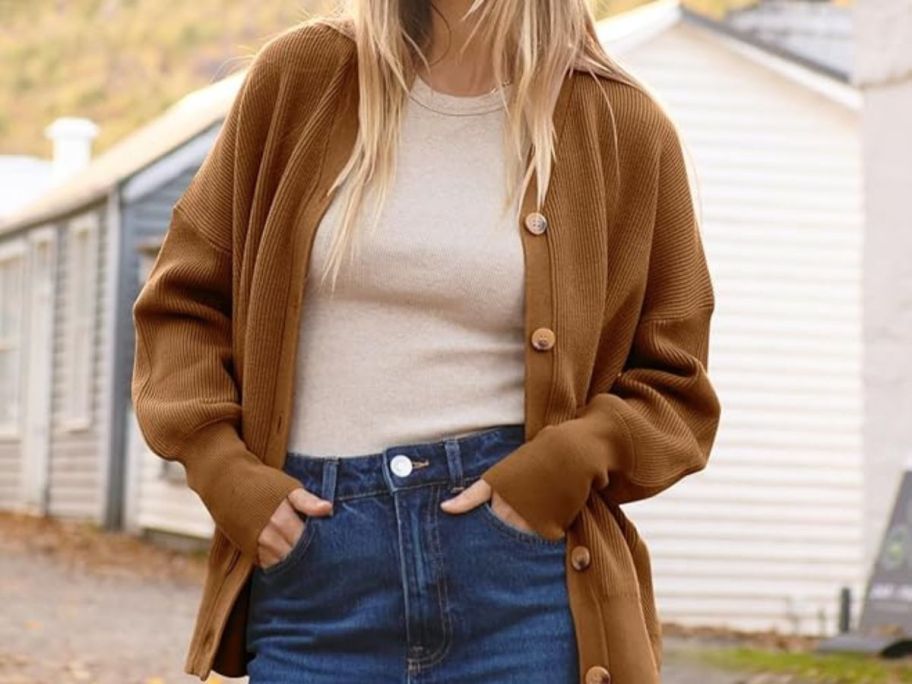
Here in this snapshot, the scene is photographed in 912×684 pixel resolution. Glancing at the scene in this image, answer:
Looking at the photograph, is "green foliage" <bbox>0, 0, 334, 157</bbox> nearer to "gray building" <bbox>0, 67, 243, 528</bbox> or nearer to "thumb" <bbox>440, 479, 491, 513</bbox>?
"gray building" <bbox>0, 67, 243, 528</bbox>

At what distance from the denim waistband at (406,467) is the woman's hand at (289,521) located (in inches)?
0.9

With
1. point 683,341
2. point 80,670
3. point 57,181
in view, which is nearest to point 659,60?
point 80,670

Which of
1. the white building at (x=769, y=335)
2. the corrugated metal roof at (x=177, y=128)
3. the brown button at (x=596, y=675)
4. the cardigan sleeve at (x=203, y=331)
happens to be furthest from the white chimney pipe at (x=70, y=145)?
the brown button at (x=596, y=675)

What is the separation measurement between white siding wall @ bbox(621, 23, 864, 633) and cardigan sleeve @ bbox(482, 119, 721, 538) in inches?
666

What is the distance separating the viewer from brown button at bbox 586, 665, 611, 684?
9.78 ft

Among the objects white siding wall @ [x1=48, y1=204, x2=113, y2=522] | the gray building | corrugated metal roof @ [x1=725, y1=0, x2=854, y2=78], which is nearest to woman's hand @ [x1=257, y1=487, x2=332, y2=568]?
the gray building

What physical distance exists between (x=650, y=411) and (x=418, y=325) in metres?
0.36

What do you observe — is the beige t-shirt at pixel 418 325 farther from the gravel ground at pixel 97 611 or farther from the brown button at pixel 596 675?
the gravel ground at pixel 97 611

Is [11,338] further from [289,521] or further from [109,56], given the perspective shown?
[109,56]

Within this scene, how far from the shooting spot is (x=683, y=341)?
3193 mm

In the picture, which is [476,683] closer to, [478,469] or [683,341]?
[478,469]

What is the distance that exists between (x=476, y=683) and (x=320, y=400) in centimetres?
43

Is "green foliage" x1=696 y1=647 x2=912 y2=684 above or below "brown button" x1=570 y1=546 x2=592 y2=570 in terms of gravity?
below

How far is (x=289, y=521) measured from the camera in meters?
2.98
